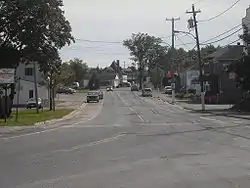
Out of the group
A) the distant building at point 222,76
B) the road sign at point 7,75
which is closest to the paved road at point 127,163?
the road sign at point 7,75

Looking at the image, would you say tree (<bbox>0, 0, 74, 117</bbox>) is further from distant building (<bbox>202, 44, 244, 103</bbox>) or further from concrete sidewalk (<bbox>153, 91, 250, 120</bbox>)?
distant building (<bbox>202, 44, 244, 103</bbox>)

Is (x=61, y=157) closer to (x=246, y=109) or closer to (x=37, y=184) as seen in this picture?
(x=37, y=184)

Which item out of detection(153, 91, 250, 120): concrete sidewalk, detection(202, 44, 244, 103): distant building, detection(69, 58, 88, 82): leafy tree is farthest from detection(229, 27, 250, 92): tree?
detection(69, 58, 88, 82): leafy tree

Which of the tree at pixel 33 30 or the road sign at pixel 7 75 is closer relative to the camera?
the road sign at pixel 7 75

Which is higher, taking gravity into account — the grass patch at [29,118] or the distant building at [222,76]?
the distant building at [222,76]

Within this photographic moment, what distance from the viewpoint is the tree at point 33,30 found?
41.6 meters

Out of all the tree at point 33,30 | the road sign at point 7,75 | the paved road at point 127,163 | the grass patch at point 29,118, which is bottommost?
the grass patch at point 29,118

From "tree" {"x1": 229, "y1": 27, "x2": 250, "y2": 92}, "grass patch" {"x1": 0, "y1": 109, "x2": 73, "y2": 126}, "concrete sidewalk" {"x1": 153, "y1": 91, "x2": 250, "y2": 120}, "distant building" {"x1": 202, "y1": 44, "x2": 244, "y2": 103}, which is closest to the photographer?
"grass patch" {"x1": 0, "y1": 109, "x2": 73, "y2": 126}

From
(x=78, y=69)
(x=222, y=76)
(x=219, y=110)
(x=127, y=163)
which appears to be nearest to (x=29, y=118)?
(x=219, y=110)

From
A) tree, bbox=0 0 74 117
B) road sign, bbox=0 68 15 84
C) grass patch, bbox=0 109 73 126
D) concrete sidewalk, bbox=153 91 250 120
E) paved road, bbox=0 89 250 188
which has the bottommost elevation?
grass patch, bbox=0 109 73 126

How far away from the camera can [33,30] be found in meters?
41.8

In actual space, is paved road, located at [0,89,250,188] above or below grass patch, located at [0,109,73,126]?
above

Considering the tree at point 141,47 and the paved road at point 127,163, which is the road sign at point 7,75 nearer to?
the paved road at point 127,163

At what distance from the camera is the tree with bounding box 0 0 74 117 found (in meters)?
41.6
